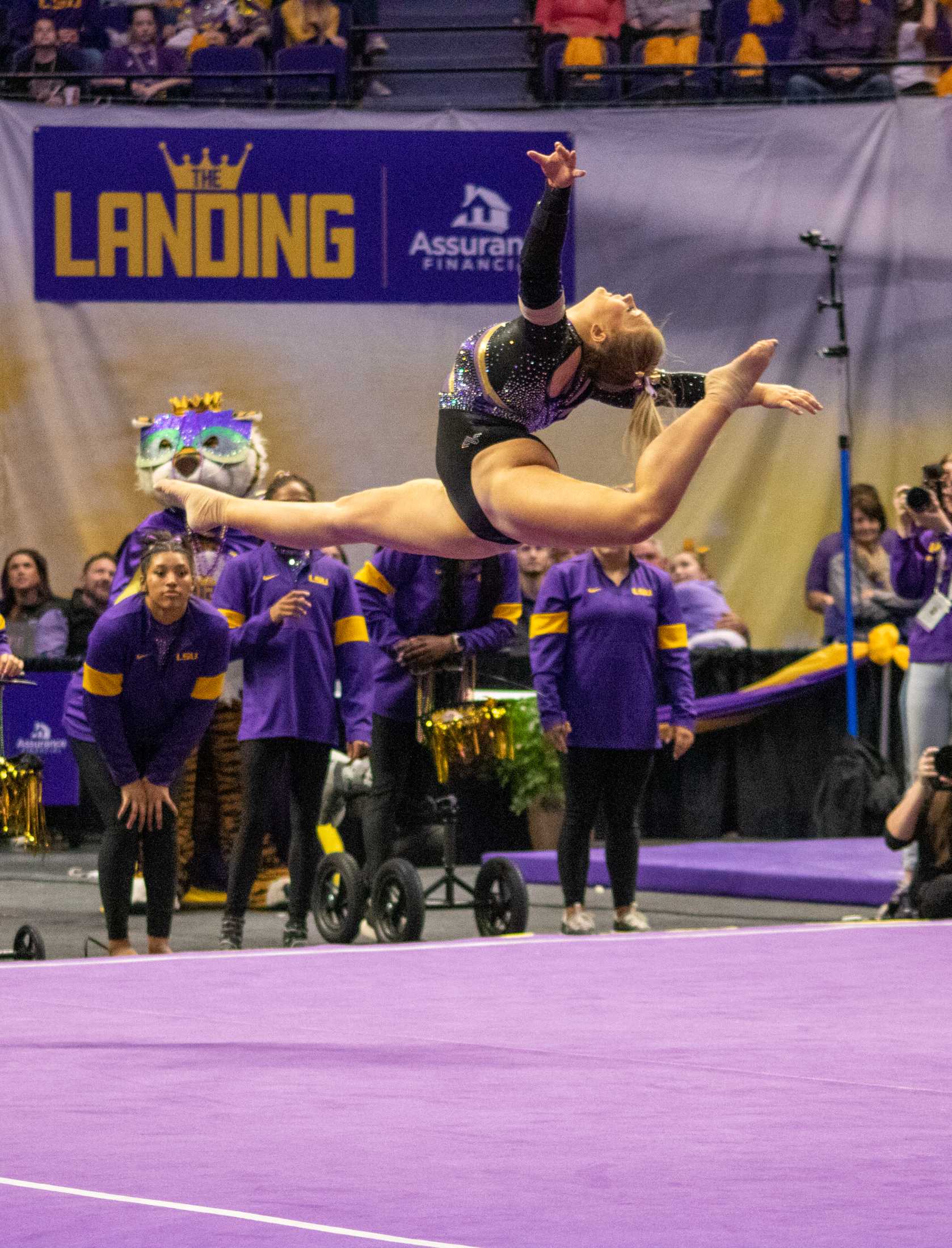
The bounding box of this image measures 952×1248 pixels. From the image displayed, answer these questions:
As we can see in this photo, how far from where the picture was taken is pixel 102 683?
16.3 feet

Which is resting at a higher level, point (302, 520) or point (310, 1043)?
point (302, 520)

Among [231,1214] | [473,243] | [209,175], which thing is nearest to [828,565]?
[473,243]

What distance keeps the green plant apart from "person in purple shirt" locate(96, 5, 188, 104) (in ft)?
13.8

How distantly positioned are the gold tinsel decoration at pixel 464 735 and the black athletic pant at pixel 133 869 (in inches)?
32.0

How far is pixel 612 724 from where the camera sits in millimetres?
5809

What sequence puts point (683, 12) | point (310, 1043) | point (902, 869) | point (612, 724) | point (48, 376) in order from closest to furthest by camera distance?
1. point (310, 1043)
2. point (612, 724)
3. point (902, 869)
4. point (48, 376)
5. point (683, 12)

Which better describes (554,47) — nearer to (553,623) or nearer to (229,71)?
(229,71)

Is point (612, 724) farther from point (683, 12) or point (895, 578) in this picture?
point (683, 12)

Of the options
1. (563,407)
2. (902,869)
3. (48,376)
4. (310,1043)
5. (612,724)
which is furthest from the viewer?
(48,376)

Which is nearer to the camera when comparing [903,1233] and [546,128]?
[903,1233]

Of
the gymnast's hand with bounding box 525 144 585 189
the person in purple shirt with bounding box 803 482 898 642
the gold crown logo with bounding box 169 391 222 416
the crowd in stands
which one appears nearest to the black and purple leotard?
the gymnast's hand with bounding box 525 144 585 189

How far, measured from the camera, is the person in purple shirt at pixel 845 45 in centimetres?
999

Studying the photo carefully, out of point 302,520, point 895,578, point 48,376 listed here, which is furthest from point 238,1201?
point 48,376

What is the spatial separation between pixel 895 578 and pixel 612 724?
1013mm
